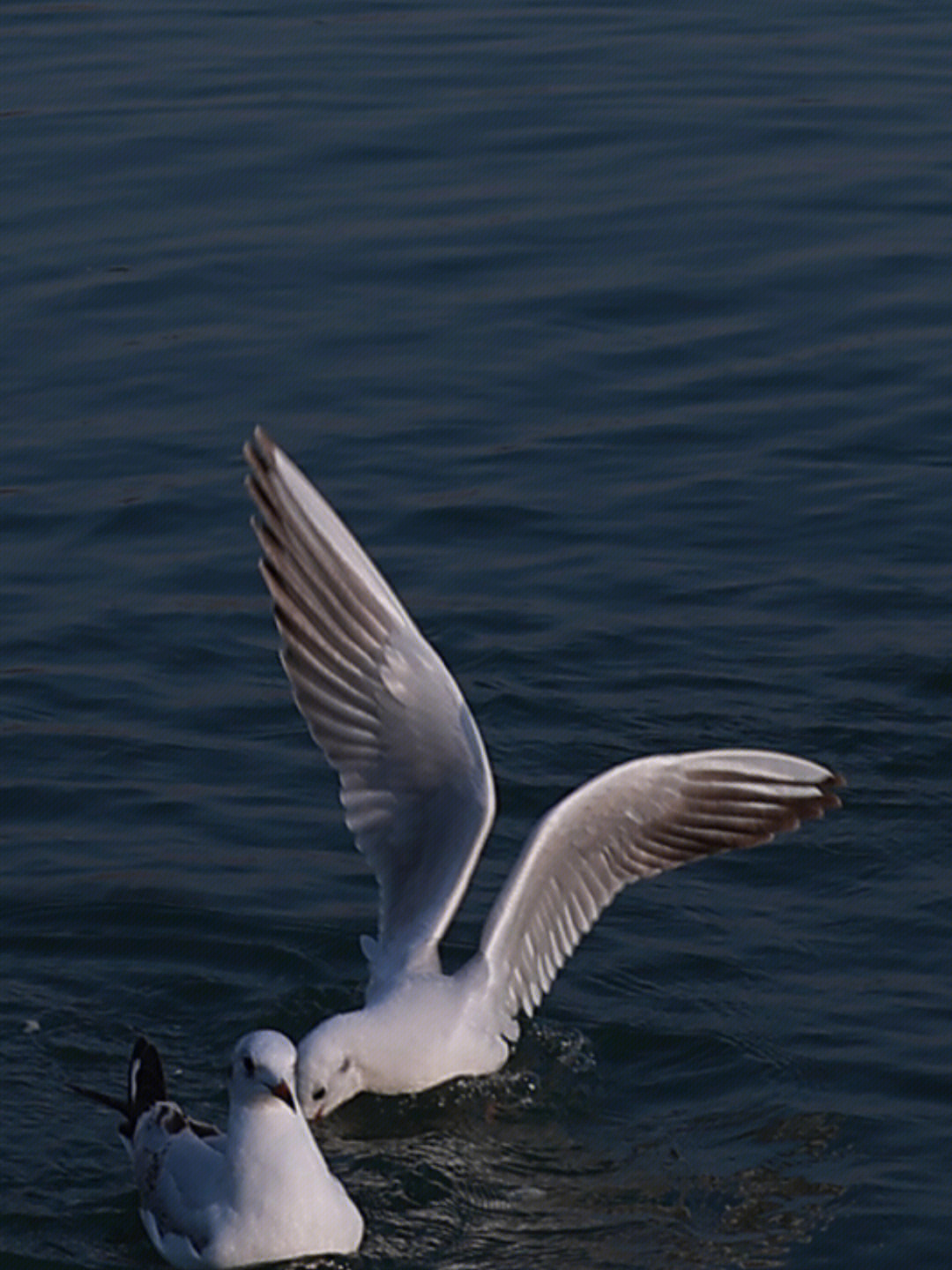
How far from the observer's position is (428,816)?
9.12m

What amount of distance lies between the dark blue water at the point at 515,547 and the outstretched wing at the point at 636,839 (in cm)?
29

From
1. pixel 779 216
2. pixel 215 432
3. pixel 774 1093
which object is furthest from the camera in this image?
pixel 779 216

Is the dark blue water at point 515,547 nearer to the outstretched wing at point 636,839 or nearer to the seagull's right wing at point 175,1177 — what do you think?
the seagull's right wing at point 175,1177

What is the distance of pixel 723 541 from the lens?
12.0m

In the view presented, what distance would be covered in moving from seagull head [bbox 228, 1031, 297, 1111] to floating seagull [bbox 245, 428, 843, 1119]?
98 centimetres

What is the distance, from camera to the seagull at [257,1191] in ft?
23.9

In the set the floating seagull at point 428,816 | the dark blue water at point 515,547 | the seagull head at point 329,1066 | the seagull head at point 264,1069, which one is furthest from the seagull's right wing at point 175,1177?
the floating seagull at point 428,816

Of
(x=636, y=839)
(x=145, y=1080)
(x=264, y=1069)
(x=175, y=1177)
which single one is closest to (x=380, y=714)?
(x=636, y=839)

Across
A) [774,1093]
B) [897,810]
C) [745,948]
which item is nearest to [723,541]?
[897,810]

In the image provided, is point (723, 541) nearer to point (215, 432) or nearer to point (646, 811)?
point (215, 432)

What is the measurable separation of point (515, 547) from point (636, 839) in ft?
10.8

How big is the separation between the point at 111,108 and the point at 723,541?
21.9 ft

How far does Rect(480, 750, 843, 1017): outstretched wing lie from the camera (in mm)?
8633

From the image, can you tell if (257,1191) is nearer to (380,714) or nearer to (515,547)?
(380,714)
